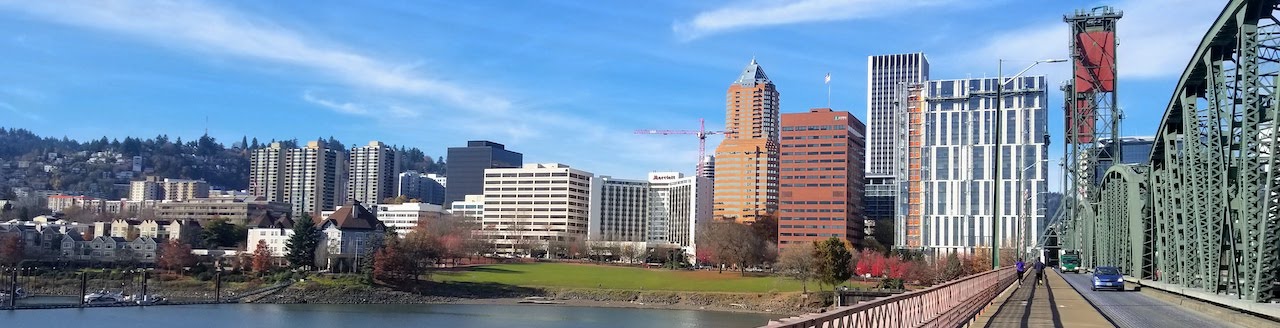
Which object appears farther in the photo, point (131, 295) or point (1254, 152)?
point (131, 295)

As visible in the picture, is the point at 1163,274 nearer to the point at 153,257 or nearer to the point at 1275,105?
the point at 1275,105

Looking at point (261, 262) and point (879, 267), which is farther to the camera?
point (879, 267)

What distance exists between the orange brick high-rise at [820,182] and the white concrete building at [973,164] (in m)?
17.2

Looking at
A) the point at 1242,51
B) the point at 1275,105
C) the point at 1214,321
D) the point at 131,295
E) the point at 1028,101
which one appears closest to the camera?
the point at 1275,105

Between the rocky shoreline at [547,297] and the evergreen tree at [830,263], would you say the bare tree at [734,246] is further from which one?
the evergreen tree at [830,263]

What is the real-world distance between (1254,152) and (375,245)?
12999 centimetres

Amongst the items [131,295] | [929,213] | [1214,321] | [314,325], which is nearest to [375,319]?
[314,325]

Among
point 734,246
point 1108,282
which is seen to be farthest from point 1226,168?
point 734,246

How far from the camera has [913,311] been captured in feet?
62.8

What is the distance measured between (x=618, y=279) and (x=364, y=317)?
47.5m

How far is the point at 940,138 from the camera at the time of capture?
178000mm

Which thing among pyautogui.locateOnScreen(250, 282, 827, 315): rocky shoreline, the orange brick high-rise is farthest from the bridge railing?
the orange brick high-rise

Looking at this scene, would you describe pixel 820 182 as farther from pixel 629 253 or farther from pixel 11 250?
pixel 11 250

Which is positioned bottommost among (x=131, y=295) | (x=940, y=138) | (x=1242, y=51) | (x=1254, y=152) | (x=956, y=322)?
(x=131, y=295)
